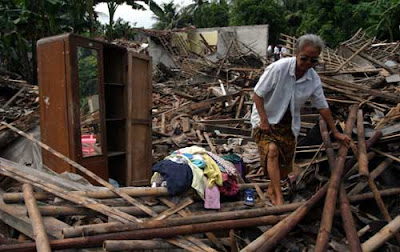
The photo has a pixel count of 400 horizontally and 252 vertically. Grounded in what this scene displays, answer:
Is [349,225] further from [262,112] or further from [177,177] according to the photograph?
[177,177]

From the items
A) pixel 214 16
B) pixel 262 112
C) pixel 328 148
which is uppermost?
pixel 214 16

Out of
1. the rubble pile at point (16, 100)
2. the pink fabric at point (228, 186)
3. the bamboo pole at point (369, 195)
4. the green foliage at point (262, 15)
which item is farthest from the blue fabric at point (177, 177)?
the green foliage at point (262, 15)

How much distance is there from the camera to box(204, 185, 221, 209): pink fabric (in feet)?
10.1

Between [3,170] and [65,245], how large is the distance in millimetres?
1267

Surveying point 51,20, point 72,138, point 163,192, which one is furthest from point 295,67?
point 51,20

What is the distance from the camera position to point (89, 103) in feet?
14.4

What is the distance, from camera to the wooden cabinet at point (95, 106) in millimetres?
4051

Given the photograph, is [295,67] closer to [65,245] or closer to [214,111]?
[65,245]

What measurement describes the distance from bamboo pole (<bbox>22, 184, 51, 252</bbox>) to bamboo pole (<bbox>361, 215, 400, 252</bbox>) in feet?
6.79

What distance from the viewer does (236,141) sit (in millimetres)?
6535

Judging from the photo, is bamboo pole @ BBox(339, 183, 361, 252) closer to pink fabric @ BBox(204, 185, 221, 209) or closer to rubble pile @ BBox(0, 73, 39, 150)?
pink fabric @ BBox(204, 185, 221, 209)

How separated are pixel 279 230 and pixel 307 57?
1400mm

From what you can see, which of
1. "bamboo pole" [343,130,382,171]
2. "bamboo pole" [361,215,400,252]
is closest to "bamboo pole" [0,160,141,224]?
"bamboo pole" [361,215,400,252]

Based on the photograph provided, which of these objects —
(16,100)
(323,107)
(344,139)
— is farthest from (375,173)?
(16,100)
